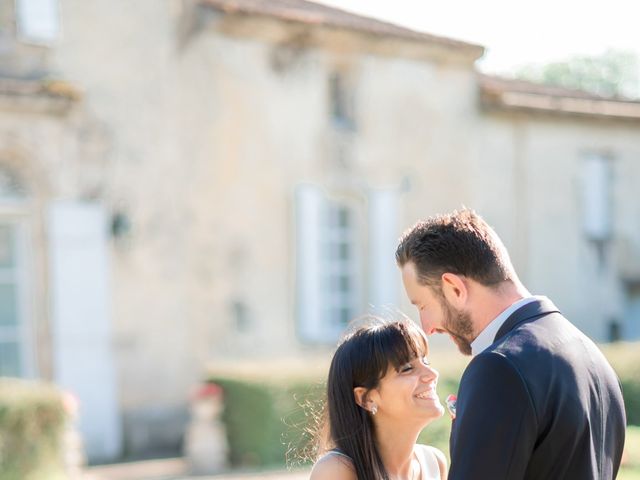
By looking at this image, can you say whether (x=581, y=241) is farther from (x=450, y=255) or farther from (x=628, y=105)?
(x=450, y=255)

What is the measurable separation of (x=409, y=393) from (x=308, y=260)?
9.86m

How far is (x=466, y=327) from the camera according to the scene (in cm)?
236

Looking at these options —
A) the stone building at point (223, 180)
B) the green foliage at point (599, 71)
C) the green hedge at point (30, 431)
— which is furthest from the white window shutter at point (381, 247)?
the green foliage at point (599, 71)

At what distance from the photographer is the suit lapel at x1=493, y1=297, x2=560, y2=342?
2254mm

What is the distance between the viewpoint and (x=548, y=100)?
15.3 metres

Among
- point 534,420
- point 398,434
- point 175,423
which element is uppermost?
point 534,420

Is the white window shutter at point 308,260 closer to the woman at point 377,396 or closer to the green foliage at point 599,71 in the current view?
the woman at point 377,396

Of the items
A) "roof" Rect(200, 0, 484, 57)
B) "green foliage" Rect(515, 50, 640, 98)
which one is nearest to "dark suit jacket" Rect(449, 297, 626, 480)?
"roof" Rect(200, 0, 484, 57)

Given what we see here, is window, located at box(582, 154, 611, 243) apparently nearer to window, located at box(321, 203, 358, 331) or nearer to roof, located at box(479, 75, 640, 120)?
roof, located at box(479, 75, 640, 120)

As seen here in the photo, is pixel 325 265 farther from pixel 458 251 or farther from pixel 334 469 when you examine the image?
pixel 458 251

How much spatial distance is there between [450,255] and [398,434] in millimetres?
639

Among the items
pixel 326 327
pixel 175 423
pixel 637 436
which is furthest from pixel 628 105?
pixel 637 436

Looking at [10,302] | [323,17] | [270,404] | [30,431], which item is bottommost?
[270,404]

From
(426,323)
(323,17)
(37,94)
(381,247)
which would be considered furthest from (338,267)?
(426,323)
